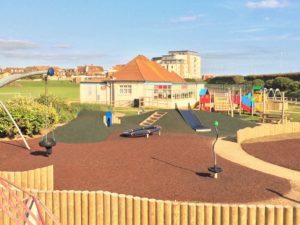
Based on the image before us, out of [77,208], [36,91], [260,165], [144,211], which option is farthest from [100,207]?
[36,91]

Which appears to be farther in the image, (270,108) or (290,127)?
(270,108)

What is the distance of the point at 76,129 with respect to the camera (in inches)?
868

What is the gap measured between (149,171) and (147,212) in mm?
5193

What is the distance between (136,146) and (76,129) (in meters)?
4.71

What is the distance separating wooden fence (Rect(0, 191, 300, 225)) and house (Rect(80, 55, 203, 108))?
36.2m

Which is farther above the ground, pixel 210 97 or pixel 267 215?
pixel 210 97

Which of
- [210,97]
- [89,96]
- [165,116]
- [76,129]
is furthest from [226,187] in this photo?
[89,96]

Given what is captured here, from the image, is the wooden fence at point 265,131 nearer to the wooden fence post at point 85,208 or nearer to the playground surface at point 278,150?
the playground surface at point 278,150

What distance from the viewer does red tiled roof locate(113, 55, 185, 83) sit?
1954 inches

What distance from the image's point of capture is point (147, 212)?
30.9ft

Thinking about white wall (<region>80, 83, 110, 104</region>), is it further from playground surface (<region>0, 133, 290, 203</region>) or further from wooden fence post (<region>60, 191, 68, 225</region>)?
wooden fence post (<region>60, 191, 68, 225</region>)

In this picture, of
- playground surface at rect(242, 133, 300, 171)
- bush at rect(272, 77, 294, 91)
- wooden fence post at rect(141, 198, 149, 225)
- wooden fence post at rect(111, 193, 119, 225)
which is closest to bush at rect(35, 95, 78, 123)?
playground surface at rect(242, 133, 300, 171)

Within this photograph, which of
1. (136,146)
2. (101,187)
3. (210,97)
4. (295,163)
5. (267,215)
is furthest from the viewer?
(210,97)

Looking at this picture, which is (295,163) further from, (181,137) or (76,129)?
(76,129)
